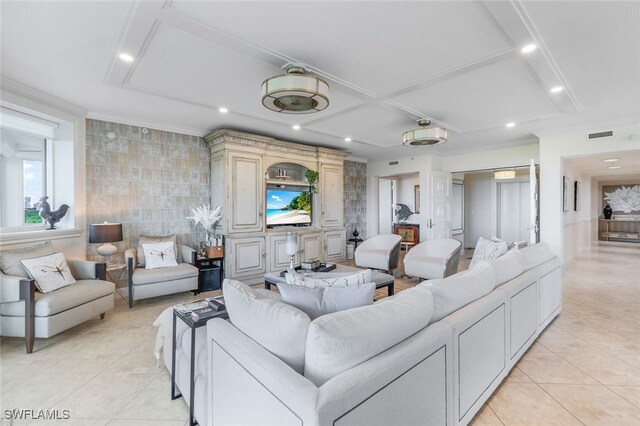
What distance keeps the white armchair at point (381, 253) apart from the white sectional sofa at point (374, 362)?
2672 millimetres

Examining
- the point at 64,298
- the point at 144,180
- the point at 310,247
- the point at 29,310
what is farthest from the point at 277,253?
the point at 29,310

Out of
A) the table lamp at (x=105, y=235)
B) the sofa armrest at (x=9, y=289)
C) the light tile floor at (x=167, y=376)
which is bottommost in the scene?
the light tile floor at (x=167, y=376)

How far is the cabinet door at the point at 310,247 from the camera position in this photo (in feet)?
18.2

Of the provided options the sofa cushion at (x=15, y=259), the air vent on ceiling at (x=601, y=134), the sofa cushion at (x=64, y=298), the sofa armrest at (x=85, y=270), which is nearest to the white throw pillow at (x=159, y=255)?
the sofa armrest at (x=85, y=270)

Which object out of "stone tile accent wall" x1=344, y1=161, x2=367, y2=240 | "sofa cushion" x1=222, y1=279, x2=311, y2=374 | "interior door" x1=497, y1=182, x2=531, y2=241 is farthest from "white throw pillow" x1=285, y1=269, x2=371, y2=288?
"interior door" x1=497, y1=182, x2=531, y2=241

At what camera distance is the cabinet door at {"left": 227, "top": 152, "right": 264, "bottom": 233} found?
467 centimetres

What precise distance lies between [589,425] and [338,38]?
9.64 ft

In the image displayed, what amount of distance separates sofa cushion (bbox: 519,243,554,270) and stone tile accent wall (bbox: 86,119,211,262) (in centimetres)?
443

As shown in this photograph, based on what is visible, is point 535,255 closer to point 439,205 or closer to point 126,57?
point 439,205

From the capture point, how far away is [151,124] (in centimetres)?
432

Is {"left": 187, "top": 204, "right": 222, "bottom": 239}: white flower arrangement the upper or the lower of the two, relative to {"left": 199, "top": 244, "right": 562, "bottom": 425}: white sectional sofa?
upper

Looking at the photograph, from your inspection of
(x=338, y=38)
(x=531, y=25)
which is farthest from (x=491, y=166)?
(x=338, y=38)

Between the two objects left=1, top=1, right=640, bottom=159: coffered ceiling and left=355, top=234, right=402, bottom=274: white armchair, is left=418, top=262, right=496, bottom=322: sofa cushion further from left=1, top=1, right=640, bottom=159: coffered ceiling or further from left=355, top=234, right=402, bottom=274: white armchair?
left=355, top=234, right=402, bottom=274: white armchair

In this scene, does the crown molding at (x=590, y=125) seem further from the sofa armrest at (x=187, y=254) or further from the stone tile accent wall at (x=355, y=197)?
the sofa armrest at (x=187, y=254)
